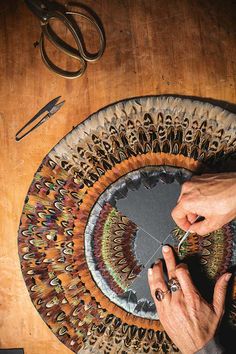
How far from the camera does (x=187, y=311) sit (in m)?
0.95

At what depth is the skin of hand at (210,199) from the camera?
0.85 m

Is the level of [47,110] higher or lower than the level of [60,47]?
lower

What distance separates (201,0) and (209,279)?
73cm

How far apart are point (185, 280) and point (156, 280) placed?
74 millimetres

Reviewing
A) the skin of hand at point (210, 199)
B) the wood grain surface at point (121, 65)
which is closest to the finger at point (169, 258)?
the skin of hand at point (210, 199)

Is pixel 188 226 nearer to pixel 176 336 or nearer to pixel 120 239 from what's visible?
pixel 120 239

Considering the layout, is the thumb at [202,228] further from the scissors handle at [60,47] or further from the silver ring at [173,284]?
the scissors handle at [60,47]

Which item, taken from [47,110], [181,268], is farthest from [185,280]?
[47,110]

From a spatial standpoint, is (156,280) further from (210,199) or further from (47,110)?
(47,110)

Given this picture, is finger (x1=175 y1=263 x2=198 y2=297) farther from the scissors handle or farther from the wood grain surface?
the scissors handle

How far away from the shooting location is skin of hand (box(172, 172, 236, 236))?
0.85 metres

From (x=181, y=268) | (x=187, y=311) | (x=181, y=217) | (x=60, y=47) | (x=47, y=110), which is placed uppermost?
(x=60, y=47)

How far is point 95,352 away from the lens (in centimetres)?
97

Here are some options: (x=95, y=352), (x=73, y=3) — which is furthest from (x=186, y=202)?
(x=73, y=3)
